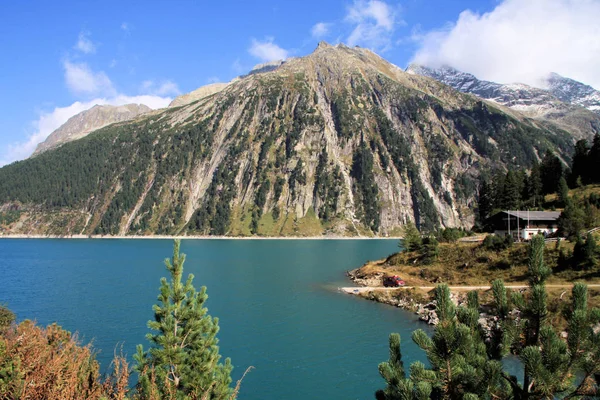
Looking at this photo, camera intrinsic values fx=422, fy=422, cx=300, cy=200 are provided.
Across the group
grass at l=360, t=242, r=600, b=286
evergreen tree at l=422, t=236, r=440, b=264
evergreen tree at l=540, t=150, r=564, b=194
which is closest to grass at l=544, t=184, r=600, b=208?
evergreen tree at l=540, t=150, r=564, b=194

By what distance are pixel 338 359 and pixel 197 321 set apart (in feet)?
83.9

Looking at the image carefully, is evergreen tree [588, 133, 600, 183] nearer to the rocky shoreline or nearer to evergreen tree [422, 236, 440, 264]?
evergreen tree [422, 236, 440, 264]

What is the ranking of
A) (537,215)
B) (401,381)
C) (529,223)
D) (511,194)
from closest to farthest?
(401,381) < (529,223) < (537,215) < (511,194)

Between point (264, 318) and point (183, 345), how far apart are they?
39338 millimetres

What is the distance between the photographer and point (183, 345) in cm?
1930

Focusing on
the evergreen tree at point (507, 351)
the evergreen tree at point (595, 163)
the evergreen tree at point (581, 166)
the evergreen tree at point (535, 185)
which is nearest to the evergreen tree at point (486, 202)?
the evergreen tree at point (535, 185)

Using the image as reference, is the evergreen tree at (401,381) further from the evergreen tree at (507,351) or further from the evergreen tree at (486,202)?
the evergreen tree at (486,202)

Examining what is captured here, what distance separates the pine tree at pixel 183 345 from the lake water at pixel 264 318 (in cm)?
1584

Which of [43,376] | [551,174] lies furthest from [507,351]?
[551,174]

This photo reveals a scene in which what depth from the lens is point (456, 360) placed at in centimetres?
1083

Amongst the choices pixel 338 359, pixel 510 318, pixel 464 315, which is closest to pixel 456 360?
pixel 464 315

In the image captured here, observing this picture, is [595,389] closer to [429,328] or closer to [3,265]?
[429,328]

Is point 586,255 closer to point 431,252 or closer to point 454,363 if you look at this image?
point 431,252

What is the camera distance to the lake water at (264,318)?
1467 inches
